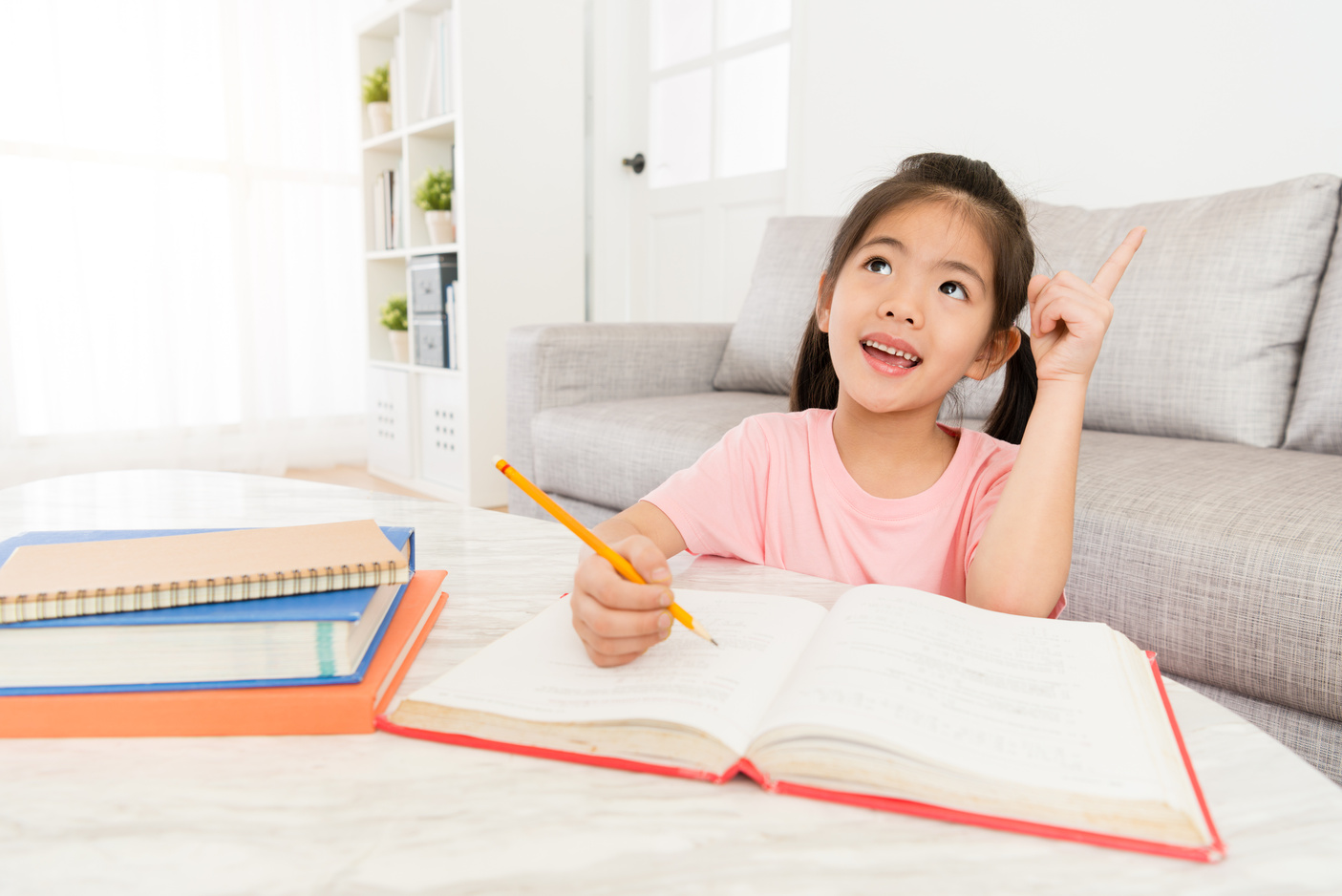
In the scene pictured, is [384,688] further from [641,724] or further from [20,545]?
[20,545]

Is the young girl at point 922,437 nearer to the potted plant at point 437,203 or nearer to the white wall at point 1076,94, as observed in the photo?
the white wall at point 1076,94

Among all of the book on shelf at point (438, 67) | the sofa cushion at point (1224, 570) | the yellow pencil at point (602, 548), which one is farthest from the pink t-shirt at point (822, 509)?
the book on shelf at point (438, 67)

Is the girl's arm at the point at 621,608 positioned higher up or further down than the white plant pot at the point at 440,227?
further down

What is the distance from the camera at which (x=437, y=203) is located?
9.15 ft

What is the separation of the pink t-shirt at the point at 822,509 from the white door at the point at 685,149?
78.5 inches

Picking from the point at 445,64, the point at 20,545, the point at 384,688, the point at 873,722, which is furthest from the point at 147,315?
the point at 873,722

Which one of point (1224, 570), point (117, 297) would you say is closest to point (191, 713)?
point (1224, 570)

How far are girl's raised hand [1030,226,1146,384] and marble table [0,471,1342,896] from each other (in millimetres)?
334

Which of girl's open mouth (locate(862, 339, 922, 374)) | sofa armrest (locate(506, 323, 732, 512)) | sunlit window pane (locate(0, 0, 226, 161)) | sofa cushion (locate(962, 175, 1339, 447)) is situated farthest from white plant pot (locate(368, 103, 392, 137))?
girl's open mouth (locate(862, 339, 922, 374))

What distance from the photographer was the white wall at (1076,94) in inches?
63.2

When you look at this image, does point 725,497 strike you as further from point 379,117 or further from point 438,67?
point 379,117

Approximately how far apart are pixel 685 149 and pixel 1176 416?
7.11 feet

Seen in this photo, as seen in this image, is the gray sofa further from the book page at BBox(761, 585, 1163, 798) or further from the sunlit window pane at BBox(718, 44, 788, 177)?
the sunlit window pane at BBox(718, 44, 788, 177)

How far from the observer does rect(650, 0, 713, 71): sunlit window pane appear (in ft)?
9.76
